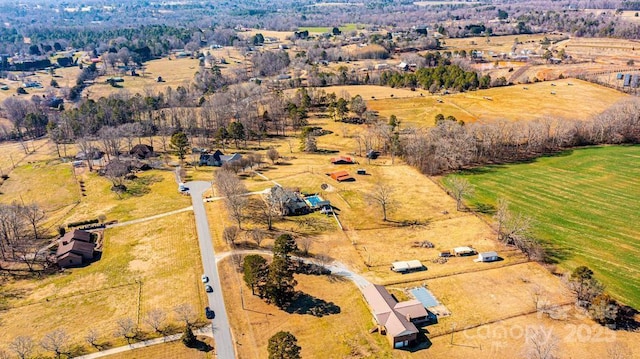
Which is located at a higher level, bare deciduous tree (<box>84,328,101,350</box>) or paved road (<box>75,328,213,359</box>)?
bare deciduous tree (<box>84,328,101,350</box>)

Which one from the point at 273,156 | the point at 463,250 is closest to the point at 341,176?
the point at 273,156

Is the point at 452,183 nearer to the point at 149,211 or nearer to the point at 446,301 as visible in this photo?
the point at 446,301

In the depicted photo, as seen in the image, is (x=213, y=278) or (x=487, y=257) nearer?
(x=213, y=278)

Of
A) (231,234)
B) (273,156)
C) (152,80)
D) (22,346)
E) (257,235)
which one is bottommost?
(22,346)

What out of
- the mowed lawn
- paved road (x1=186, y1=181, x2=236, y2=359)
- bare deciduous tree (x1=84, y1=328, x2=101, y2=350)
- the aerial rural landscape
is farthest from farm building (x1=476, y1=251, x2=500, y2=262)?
bare deciduous tree (x1=84, y1=328, x2=101, y2=350)

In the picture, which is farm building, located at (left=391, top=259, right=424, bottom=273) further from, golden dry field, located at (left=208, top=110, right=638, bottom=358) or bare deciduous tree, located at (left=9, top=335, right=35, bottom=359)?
bare deciduous tree, located at (left=9, top=335, right=35, bottom=359)

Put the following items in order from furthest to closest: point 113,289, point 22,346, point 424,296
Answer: point 113,289, point 424,296, point 22,346

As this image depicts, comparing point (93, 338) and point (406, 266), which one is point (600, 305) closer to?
point (406, 266)
